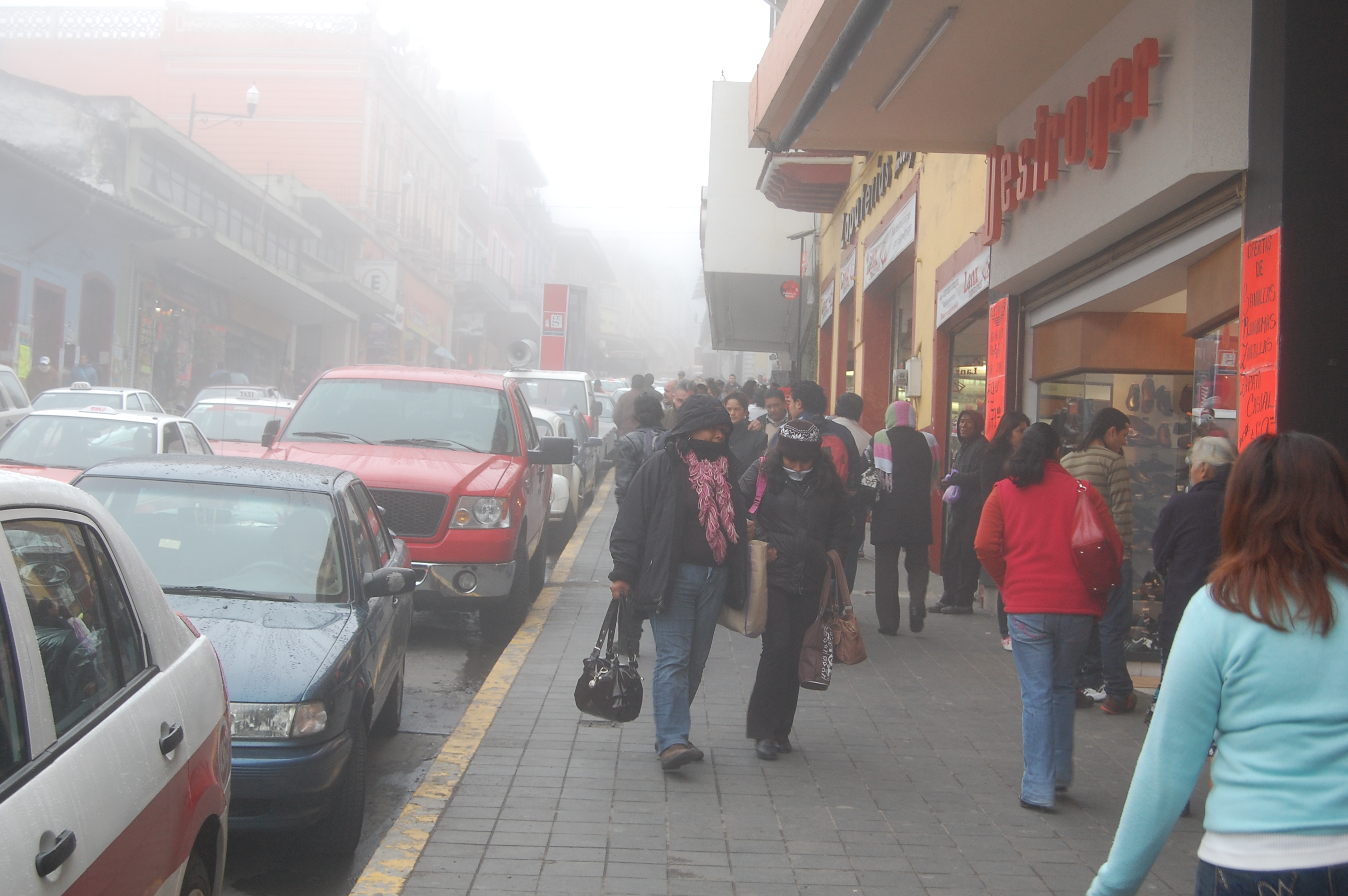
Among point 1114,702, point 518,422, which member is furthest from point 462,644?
point 1114,702

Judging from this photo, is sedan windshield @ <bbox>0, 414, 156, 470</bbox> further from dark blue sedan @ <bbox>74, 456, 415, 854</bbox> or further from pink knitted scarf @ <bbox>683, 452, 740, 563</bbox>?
pink knitted scarf @ <bbox>683, 452, 740, 563</bbox>

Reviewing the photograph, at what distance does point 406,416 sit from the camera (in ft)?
30.1

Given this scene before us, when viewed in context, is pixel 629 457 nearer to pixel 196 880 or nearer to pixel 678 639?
pixel 678 639

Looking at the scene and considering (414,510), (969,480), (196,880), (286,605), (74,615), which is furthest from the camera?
(969,480)

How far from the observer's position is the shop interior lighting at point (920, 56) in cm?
704

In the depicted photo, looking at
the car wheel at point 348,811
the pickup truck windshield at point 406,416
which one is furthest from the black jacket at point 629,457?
the car wheel at point 348,811

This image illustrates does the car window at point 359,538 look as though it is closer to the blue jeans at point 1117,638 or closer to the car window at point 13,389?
the blue jeans at point 1117,638

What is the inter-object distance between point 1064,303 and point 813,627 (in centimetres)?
410

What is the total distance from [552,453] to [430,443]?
3.11 feet

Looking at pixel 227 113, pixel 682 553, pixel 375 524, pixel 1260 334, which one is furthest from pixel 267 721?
pixel 227 113

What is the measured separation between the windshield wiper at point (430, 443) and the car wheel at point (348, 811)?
4.51m

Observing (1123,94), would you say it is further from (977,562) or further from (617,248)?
(617,248)

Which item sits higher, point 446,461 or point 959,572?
point 446,461

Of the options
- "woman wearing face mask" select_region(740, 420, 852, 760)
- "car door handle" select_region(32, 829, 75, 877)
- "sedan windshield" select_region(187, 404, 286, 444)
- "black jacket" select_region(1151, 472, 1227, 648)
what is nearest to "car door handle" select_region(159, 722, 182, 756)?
"car door handle" select_region(32, 829, 75, 877)
